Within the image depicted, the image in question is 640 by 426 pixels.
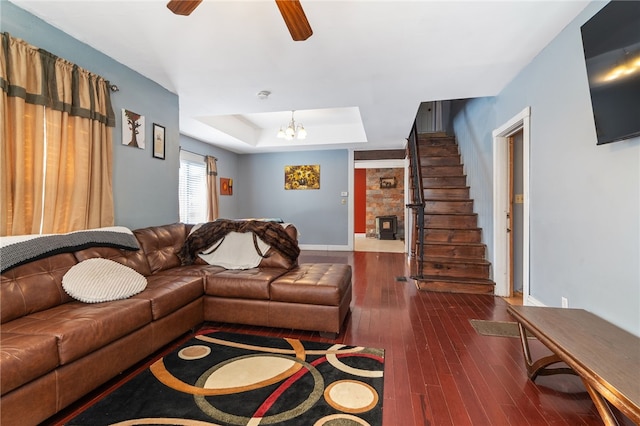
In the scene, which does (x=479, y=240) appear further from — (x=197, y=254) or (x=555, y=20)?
(x=197, y=254)

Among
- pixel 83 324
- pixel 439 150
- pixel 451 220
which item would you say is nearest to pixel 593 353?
pixel 83 324

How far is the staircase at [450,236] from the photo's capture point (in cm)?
362

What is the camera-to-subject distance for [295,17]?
1.54 m

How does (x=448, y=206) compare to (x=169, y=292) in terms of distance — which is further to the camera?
(x=448, y=206)

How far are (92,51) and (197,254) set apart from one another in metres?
2.14

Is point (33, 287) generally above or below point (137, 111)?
below

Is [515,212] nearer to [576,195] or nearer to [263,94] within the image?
[576,195]

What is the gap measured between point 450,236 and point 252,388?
136 inches

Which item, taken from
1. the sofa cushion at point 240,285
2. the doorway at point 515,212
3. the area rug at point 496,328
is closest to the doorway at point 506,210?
the doorway at point 515,212

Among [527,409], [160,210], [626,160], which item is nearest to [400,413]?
[527,409]

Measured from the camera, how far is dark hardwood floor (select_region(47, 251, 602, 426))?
1.47 m

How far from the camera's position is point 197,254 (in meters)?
3.08

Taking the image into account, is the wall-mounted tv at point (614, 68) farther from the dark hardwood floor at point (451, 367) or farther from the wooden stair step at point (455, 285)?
the wooden stair step at point (455, 285)

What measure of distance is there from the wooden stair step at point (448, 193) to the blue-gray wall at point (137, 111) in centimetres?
391
